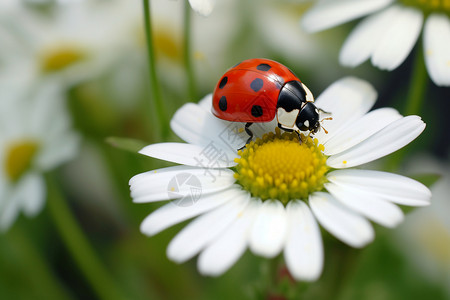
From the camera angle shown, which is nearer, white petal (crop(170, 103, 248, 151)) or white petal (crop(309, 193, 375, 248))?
white petal (crop(309, 193, 375, 248))

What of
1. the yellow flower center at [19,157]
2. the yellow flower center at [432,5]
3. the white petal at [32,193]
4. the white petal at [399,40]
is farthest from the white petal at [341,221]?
the yellow flower center at [19,157]

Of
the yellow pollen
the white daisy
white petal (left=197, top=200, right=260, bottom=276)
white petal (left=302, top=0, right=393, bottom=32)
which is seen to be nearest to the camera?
white petal (left=197, top=200, right=260, bottom=276)

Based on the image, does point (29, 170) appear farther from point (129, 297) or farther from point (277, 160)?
point (277, 160)

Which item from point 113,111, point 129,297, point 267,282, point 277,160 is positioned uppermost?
point 277,160

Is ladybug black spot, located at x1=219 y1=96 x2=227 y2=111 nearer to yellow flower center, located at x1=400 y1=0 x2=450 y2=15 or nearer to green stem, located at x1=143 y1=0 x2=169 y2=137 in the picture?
green stem, located at x1=143 y1=0 x2=169 y2=137

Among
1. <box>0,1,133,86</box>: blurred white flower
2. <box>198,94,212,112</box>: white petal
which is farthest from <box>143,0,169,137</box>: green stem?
<box>0,1,133,86</box>: blurred white flower

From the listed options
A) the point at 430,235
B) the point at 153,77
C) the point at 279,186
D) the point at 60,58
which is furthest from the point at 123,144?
the point at 430,235

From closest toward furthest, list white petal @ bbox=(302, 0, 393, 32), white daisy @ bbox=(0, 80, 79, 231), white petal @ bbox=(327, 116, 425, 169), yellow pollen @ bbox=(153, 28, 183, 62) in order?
white petal @ bbox=(327, 116, 425, 169) → white petal @ bbox=(302, 0, 393, 32) → white daisy @ bbox=(0, 80, 79, 231) → yellow pollen @ bbox=(153, 28, 183, 62)

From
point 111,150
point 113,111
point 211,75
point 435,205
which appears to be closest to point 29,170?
point 111,150
